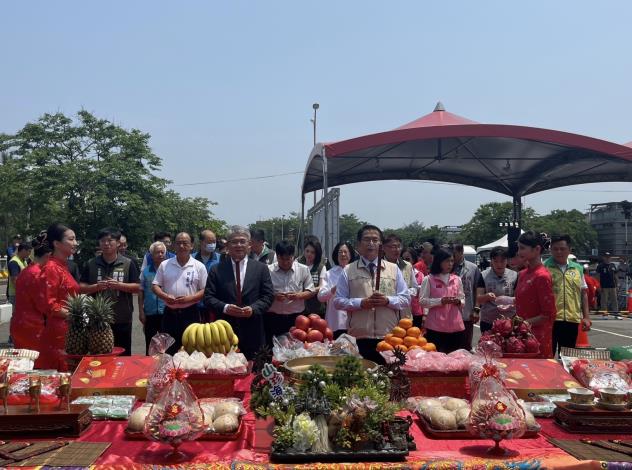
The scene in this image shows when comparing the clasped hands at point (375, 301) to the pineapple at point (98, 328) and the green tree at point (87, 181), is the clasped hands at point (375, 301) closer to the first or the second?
the pineapple at point (98, 328)

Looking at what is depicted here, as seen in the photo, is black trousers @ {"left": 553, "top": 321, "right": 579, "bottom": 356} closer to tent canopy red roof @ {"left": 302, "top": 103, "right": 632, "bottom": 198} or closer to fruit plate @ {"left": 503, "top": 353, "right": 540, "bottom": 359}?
→ fruit plate @ {"left": 503, "top": 353, "right": 540, "bottom": 359}

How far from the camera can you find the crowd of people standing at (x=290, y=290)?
12.1ft

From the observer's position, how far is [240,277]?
4.04m

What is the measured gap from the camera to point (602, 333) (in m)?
10.7

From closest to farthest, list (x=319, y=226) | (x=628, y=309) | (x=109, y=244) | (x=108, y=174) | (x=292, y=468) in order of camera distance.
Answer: (x=292, y=468) < (x=109, y=244) < (x=319, y=226) < (x=628, y=309) < (x=108, y=174)

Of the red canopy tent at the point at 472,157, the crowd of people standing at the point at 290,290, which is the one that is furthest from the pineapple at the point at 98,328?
the red canopy tent at the point at 472,157

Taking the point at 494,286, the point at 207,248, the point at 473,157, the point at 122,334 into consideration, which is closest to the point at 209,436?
the point at 122,334

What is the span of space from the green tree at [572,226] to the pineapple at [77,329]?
58.4m

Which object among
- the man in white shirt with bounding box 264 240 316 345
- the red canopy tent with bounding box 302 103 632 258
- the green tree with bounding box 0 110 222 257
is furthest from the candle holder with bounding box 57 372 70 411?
the green tree with bounding box 0 110 222 257

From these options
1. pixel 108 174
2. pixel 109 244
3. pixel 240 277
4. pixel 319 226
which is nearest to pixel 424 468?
pixel 240 277

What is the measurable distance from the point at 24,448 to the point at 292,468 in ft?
3.50

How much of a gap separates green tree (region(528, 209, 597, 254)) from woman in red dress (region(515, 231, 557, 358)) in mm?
56394

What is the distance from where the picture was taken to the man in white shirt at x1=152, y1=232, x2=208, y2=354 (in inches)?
187

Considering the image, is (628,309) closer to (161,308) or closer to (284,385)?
(161,308)
